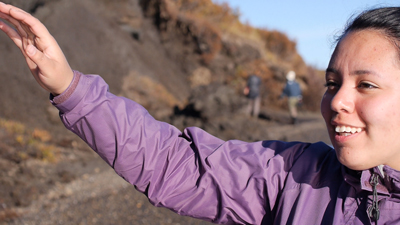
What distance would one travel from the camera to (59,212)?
4688 millimetres

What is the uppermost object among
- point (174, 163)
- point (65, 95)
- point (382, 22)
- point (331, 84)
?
A: point (382, 22)

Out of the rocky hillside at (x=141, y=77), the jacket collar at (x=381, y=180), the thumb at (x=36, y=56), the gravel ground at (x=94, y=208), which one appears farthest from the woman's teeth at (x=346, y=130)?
the rocky hillside at (x=141, y=77)

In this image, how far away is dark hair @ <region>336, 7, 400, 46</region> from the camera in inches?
49.4

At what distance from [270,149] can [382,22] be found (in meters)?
0.63

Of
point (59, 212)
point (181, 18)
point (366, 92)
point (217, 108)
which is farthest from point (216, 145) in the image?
point (181, 18)

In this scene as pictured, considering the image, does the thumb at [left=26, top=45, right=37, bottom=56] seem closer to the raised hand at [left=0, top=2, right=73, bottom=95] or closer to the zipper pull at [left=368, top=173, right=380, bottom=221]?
the raised hand at [left=0, top=2, right=73, bottom=95]

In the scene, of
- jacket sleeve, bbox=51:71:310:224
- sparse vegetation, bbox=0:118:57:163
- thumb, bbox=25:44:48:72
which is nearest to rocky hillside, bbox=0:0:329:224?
sparse vegetation, bbox=0:118:57:163

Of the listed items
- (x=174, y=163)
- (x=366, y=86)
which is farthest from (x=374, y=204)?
(x=174, y=163)

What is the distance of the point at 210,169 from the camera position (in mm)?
1486

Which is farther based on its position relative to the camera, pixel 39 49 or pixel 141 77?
pixel 141 77

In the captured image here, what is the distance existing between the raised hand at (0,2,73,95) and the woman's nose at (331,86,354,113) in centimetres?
92

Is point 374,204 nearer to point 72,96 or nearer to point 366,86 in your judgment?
point 366,86

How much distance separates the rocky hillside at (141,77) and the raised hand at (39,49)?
3.88 metres

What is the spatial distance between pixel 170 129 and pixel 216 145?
0.21m
